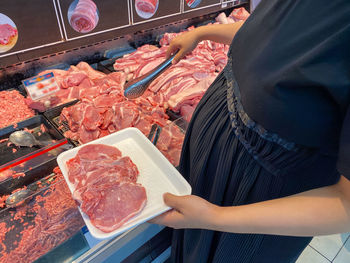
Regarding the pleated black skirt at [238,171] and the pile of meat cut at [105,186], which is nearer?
the pleated black skirt at [238,171]

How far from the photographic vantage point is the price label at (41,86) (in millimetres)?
1624

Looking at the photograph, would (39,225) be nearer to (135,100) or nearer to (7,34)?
(135,100)

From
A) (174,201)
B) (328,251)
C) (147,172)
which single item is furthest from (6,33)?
(328,251)

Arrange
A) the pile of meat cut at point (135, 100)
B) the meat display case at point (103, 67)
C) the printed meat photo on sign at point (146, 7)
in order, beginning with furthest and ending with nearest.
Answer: the printed meat photo on sign at point (146, 7), the pile of meat cut at point (135, 100), the meat display case at point (103, 67)

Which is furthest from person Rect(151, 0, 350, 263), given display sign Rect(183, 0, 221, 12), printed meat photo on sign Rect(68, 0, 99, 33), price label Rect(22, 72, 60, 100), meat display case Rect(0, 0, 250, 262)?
display sign Rect(183, 0, 221, 12)

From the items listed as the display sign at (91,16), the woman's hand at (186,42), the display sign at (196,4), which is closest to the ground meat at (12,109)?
the display sign at (91,16)

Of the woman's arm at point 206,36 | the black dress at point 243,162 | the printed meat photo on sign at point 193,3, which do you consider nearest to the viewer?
the black dress at point 243,162

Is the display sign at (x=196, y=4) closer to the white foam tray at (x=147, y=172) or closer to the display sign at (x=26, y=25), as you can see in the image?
the display sign at (x=26, y=25)

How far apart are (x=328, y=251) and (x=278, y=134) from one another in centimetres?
207

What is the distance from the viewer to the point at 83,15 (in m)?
1.79

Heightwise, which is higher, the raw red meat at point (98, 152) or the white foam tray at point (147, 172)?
the raw red meat at point (98, 152)

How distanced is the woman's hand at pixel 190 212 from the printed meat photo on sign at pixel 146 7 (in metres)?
1.74

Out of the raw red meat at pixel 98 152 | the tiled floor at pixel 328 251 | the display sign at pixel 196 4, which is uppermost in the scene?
the display sign at pixel 196 4

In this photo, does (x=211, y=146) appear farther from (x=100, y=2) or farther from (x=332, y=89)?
(x=100, y=2)
